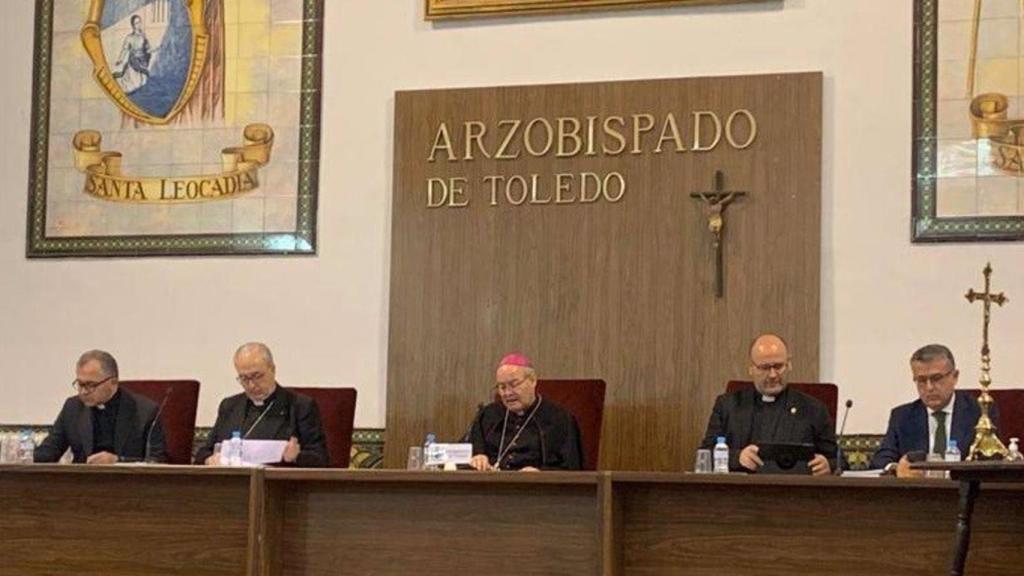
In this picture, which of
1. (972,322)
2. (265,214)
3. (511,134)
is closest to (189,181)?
(265,214)

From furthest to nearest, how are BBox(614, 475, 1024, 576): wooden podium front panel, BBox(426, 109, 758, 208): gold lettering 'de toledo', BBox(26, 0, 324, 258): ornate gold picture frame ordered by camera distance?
BBox(26, 0, 324, 258): ornate gold picture frame, BBox(426, 109, 758, 208): gold lettering 'de toledo', BBox(614, 475, 1024, 576): wooden podium front panel

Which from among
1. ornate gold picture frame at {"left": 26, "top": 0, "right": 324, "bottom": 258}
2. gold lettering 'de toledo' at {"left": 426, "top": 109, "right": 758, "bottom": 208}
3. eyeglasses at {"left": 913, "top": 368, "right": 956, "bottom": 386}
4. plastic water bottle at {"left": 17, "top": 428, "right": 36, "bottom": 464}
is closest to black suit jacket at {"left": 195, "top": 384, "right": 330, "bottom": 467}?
plastic water bottle at {"left": 17, "top": 428, "right": 36, "bottom": 464}

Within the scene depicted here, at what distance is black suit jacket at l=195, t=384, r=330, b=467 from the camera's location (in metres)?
8.17

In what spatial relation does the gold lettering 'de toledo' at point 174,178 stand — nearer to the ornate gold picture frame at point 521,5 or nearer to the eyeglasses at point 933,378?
the ornate gold picture frame at point 521,5

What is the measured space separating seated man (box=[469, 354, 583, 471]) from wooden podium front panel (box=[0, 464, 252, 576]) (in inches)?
71.6

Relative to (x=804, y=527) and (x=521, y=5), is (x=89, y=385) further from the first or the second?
(x=804, y=527)

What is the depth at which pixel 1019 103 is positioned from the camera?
321 inches

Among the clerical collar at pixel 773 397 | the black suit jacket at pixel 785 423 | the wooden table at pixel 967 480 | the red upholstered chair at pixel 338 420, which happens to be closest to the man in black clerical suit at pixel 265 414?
the red upholstered chair at pixel 338 420

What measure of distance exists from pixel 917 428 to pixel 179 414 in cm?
360

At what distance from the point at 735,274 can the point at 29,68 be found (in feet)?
13.7

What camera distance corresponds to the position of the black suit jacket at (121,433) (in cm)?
835

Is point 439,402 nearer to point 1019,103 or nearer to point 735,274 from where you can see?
point 735,274

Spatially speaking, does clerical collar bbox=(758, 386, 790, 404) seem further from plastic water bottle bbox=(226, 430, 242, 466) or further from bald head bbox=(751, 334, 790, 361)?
plastic water bottle bbox=(226, 430, 242, 466)

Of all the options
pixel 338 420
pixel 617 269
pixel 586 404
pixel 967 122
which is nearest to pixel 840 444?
pixel 586 404
